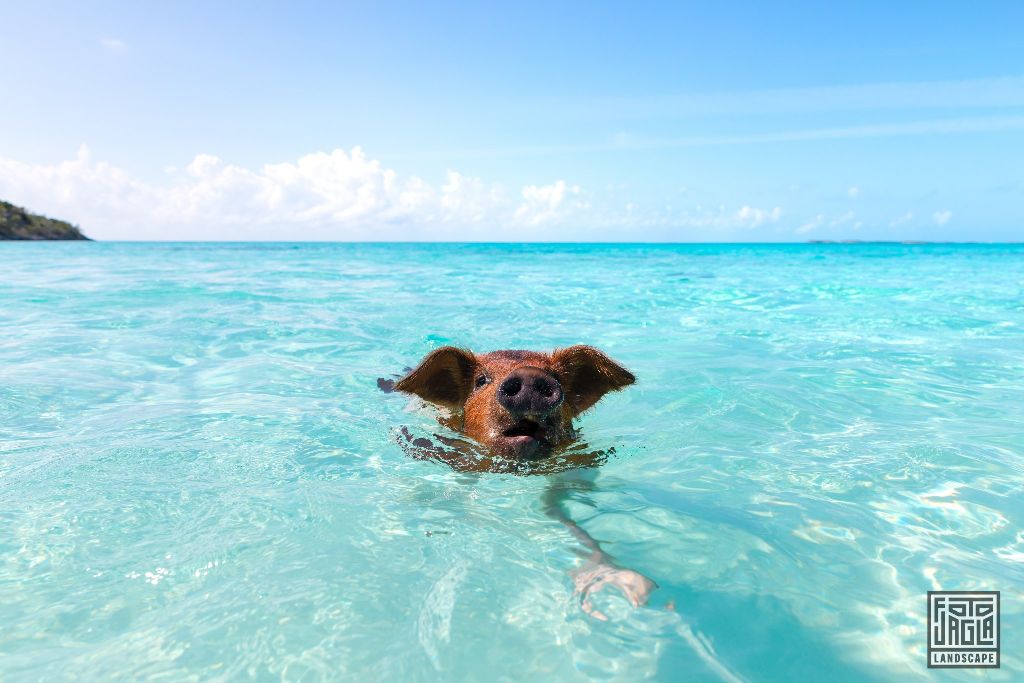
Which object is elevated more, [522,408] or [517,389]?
[517,389]

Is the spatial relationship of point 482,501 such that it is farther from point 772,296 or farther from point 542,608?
point 772,296

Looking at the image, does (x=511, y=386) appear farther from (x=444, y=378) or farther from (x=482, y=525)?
(x=444, y=378)

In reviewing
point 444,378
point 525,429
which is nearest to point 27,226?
point 444,378

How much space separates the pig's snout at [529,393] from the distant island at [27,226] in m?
86.6

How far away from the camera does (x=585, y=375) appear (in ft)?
15.6

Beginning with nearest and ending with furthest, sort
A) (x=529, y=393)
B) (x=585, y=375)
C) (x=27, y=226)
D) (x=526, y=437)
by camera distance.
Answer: (x=529, y=393), (x=526, y=437), (x=585, y=375), (x=27, y=226)

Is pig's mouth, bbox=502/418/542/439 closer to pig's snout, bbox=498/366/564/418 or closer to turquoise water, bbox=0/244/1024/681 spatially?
pig's snout, bbox=498/366/564/418

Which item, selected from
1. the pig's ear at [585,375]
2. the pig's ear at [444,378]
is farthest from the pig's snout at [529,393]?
the pig's ear at [444,378]

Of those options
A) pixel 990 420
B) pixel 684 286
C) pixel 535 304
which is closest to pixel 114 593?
pixel 990 420

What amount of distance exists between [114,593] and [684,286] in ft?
69.0

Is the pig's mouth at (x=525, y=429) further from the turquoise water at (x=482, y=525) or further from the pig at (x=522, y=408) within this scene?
the turquoise water at (x=482, y=525)

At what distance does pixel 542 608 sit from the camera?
2855 mm

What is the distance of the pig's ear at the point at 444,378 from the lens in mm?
4469

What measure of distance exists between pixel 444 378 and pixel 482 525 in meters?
1.40
